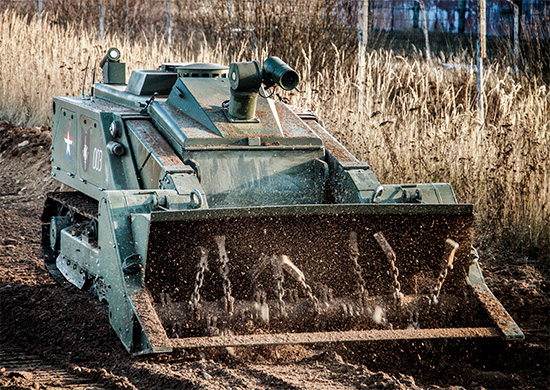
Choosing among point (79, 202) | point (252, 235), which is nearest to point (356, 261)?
point (252, 235)

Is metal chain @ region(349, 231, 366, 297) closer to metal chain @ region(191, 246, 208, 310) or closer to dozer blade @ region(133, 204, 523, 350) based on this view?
dozer blade @ region(133, 204, 523, 350)

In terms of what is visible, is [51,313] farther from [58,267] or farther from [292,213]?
[292,213]

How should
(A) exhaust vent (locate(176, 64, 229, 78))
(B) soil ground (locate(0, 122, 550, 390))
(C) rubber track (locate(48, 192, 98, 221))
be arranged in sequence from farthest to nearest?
(A) exhaust vent (locate(176, 64, 229, 78)) < (C) rubber track (locate(48, 192, 98, 221)) < (B) soil ground (locate(0, 122, 550, 390))

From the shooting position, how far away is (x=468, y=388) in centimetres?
428

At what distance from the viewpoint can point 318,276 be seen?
481cm

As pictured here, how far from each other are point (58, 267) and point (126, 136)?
1291 mm

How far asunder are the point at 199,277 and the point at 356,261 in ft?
3.14

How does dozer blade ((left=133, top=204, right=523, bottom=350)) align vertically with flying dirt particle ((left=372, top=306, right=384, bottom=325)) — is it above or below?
above

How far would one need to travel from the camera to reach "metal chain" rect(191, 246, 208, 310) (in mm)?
4508

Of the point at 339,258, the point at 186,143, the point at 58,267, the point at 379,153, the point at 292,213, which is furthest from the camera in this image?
the point at 379,153

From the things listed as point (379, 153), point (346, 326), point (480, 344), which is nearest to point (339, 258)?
point (346, 326)

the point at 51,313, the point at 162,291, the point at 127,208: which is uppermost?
the point at 127,208

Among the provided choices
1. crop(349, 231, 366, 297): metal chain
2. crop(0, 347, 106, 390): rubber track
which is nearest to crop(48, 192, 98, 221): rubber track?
crop(0, 347, 106, 390): rubber track

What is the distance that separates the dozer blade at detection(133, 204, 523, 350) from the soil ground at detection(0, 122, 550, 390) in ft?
0.51
